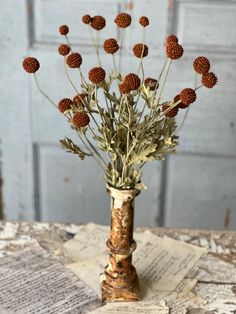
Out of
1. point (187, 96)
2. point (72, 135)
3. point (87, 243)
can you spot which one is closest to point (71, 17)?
point (72, 135)

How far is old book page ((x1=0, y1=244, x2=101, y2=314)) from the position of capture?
105 cm

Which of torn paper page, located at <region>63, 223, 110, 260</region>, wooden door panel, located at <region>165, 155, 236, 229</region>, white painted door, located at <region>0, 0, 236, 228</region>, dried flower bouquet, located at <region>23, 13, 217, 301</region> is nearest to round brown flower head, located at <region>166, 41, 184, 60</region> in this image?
dried flower bouquet, located at <region>23, 13, 217, 301</region>

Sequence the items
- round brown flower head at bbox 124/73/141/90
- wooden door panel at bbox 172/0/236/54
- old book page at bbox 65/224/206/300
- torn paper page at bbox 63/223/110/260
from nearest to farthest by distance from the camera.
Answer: round brown flower head at bbox 124/73/141/90, old book page at bbox 65/224/206/300, torn paper page at bbox 63/223/110/260, wooden door panel at bbox 172/0/236/54

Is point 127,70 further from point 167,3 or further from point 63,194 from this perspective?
point 63,194

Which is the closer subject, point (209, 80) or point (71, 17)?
point (209, 80)

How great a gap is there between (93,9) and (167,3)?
21 centimetres

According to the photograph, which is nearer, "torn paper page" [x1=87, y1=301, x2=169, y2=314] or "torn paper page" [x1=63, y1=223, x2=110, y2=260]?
"torn paper page" [x1=87, y1=301, x2=169, y2=314]

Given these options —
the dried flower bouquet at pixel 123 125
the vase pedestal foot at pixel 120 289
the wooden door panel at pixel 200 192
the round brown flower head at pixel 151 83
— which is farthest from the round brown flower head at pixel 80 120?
the wooden door panel at pixel 200 192

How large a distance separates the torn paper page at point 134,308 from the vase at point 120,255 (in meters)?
0.01

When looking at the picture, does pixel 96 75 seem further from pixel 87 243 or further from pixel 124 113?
pixel 87 243

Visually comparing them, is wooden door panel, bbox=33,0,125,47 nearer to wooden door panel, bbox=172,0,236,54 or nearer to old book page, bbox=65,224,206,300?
wooden door panel, bbox=172,0,236,54

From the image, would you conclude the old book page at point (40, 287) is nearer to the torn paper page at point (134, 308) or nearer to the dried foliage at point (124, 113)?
the torn paper page at point (134, 308)

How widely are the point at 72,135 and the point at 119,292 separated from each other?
725 millimetres

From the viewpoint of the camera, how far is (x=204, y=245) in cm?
128
